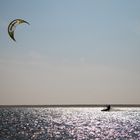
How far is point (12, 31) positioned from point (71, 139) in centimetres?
3200

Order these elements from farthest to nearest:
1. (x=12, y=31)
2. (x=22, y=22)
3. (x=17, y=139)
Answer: (x=17, y=139) → (x=12, y=31) → (x=22, y=22)

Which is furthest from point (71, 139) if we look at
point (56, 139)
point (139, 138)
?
point (139, 138)

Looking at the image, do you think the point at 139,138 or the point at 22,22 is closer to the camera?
the point at 22,22

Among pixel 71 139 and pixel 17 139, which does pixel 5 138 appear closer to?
pixel 17 139

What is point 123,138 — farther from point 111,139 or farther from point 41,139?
point 41,139

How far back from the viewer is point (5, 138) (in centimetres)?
7075

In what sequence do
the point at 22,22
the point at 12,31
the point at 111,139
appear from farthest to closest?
the point at 111,139, the point at 12,31, the point at 22,22

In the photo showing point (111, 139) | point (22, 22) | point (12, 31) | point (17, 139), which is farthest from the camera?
point (111, 139)

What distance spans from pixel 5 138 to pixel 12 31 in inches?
1116

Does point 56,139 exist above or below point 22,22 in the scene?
below

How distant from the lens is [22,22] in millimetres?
44406

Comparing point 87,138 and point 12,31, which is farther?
point 87,138

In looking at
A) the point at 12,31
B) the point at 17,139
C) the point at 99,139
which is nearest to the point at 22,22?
the point at 12,31

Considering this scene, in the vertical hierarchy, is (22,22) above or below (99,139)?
above
